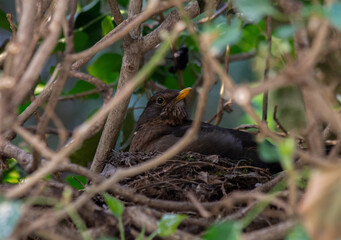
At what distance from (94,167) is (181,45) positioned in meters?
1.53

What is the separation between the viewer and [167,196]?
346 cm

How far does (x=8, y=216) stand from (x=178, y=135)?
10.7 feet

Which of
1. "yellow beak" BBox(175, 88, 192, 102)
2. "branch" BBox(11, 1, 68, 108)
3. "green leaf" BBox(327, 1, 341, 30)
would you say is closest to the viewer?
"green leaf" BBox(327, 1, 341, 30)

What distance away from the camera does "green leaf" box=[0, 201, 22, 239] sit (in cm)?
151

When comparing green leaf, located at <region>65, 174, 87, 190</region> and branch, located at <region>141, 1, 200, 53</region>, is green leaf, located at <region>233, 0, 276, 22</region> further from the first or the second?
green leaf, located at <region>65, 174, 87, 190</region>

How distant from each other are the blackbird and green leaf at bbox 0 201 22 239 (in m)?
2.79

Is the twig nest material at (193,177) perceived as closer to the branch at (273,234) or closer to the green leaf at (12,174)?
the green leaf at (12,174)

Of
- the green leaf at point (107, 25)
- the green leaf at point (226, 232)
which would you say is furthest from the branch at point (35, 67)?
the green leaf at point (107, 25)

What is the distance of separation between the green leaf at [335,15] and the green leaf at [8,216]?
3.48ft

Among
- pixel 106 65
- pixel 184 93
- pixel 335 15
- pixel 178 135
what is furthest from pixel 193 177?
pixel 335 15

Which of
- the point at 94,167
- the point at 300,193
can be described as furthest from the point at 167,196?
the point at 300,193

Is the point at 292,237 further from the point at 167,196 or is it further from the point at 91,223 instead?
the point at 167,196

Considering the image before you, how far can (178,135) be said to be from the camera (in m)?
4.73

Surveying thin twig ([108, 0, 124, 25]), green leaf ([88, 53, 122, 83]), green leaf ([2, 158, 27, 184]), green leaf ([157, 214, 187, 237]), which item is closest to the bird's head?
green leaf ([88, 53, 122, 83])
